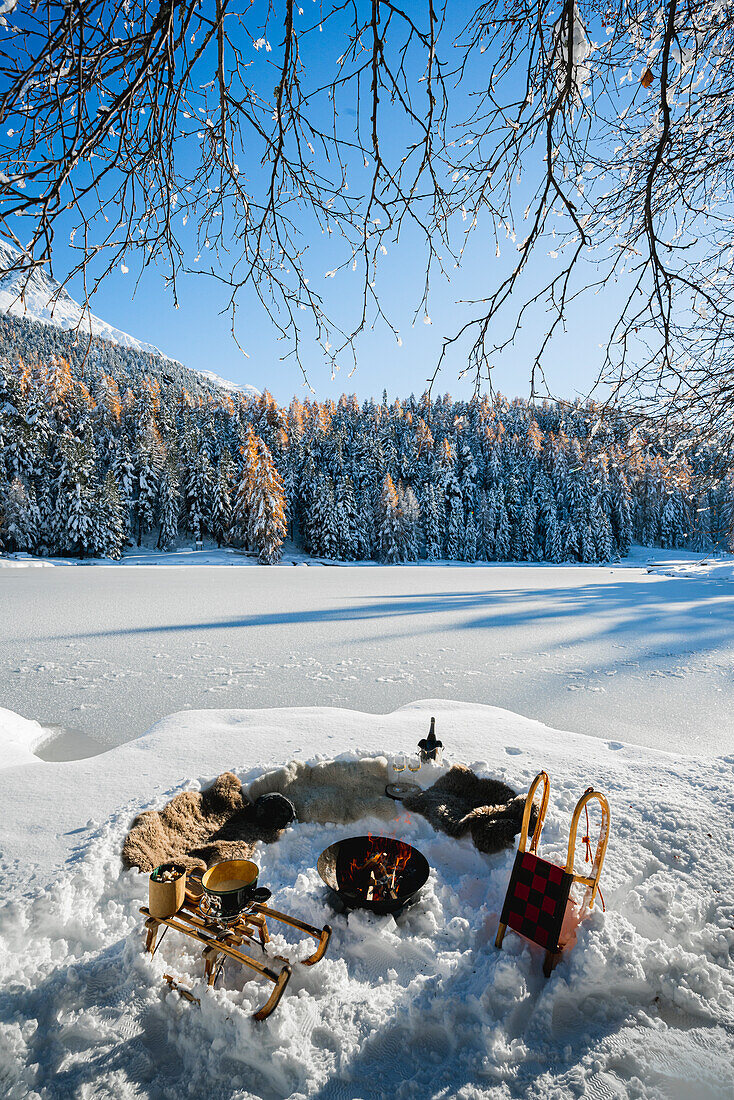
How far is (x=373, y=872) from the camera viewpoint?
232 cm

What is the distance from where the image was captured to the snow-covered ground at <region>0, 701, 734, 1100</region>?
1.49 metres

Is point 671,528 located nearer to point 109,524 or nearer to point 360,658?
point 109,524

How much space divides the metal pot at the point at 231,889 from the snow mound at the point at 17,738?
2110 millimetres

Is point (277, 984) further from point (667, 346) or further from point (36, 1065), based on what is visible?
point (667, 346)

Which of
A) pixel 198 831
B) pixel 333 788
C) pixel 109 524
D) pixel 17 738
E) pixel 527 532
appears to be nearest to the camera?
pixel 198 831

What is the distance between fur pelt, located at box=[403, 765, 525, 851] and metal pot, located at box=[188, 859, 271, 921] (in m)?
1.27

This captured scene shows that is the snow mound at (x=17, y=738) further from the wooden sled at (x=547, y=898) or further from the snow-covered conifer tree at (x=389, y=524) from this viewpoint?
the snow-covered conifer tree at (x=389, y=524)

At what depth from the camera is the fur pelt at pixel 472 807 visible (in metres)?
2.56

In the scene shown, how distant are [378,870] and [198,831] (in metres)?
1.07

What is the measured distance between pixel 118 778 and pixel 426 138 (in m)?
3.69

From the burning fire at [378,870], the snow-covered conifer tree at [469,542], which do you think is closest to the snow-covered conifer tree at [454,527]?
the snow-covered conifer tree at [469,542]

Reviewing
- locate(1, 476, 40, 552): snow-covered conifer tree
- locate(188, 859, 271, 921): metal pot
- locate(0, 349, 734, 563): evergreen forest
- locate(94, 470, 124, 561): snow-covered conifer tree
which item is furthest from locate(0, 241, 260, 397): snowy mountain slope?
locate(1, 476, 40, 552): snow-covered conifer tree

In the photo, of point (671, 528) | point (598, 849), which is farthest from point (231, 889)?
point (671, 528)

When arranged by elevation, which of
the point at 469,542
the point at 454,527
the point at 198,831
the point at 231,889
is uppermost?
the point at 454,527
